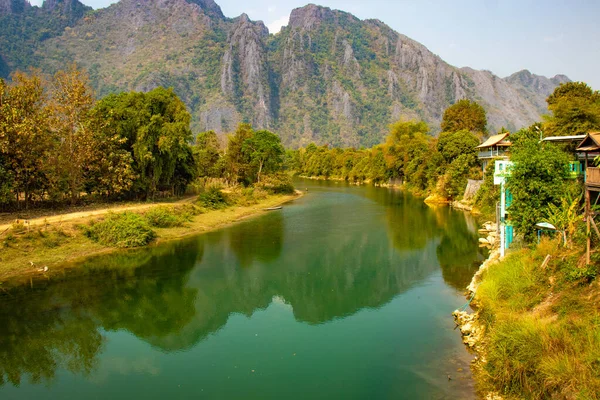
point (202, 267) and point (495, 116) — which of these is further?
point (495, 116)

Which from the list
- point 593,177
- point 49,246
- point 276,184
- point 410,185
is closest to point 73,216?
point 49,246

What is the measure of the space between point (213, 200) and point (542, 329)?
32.5 m

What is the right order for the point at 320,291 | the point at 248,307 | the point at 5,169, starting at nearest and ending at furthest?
the point at 248,307
the point at 320,291
the point at 5,169

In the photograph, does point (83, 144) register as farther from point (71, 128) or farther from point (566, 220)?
point (566, 220)

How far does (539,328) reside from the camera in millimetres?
10773

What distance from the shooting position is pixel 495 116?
19375 cm

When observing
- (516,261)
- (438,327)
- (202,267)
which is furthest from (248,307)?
(516,261)

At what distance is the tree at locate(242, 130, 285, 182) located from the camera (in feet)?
176

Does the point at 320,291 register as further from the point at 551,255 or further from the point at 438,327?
the point at 551,255

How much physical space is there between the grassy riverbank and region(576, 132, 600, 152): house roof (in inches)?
148

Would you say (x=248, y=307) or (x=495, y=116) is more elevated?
(x=495, y=116)

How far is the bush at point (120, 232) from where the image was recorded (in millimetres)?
25719

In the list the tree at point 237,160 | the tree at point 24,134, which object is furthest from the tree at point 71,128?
the tree at point 237,160

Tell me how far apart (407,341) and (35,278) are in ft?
57.7
